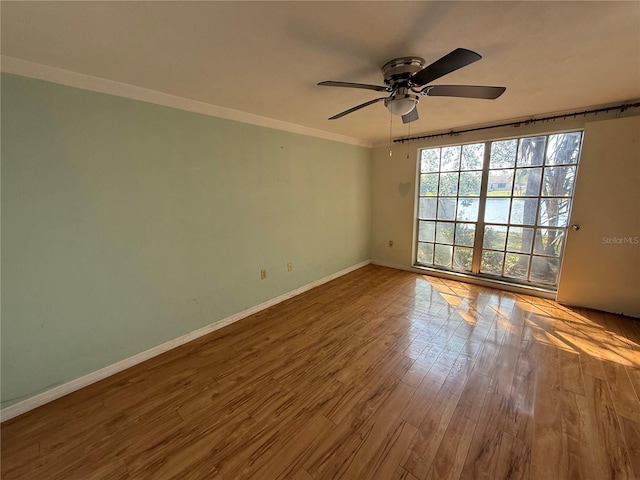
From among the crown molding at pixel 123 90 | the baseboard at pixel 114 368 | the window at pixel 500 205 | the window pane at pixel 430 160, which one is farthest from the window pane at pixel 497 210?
the baseboard at pixel 114 368

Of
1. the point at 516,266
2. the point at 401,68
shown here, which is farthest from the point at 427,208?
the point at 401,68

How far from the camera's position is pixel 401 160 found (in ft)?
13.8

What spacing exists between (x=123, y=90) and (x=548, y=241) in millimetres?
4654

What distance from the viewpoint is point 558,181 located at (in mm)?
3084

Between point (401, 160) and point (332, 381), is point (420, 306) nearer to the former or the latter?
point (332, 381)

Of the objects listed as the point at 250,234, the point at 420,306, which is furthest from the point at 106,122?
the point at 420,306

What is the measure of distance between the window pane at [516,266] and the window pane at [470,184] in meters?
0.98

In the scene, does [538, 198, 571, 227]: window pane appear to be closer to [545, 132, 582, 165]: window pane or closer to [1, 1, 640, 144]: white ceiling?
[545, 132, 582, 165]: window pane

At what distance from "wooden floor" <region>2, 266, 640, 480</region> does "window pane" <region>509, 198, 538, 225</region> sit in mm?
1266

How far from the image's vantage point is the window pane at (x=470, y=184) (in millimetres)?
3648

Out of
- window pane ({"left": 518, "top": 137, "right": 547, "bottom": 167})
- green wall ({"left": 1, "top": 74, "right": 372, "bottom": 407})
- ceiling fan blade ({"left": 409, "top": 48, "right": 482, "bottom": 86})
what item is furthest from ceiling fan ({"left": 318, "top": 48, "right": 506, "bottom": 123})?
→ window pane ({"left": 518, "top": 137, "right": 547, "bottom": 167})

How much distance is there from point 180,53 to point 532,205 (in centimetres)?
399

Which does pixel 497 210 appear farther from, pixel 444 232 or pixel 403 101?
pixel 403 101

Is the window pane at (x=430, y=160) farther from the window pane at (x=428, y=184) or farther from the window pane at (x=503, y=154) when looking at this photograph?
the window pane at (x=503, y=154)
